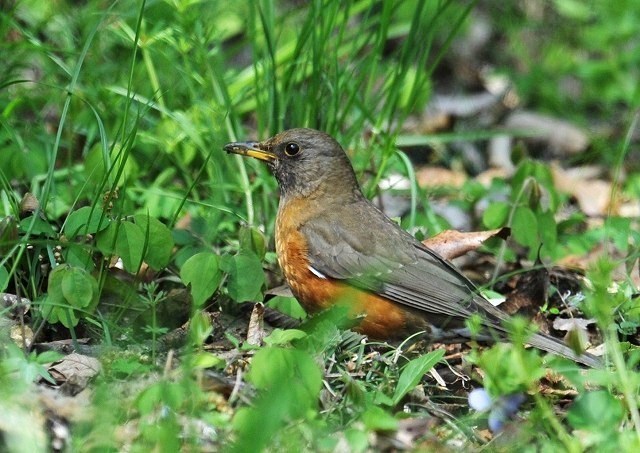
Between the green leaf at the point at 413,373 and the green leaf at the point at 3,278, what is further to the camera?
the green leaf at the point at 3,278

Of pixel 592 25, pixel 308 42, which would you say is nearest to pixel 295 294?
pixel 308 42

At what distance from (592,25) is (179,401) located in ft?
25.7

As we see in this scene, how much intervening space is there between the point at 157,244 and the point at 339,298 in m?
0.97

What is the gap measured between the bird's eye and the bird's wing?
44cm

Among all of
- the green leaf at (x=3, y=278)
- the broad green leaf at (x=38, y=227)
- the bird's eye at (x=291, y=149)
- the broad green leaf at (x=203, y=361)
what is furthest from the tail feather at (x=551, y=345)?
the green leaf at (x=3, y=278)

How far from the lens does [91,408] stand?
361cm

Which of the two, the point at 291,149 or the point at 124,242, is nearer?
the point at 124,242

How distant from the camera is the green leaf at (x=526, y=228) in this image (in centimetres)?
600

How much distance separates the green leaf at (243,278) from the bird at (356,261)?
1.20 feet

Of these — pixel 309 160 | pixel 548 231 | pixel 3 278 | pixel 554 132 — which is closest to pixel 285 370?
pixel 3 278

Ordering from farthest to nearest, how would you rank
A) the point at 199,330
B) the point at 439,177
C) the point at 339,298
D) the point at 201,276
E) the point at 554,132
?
the point at 554,132 → the point at 439,177 → the point at 339,298 → the point at 201,276 → the point at 199,330

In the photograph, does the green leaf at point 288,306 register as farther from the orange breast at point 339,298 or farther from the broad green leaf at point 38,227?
the broad green leaf at point 38,227

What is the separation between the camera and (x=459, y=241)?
5.86 meters

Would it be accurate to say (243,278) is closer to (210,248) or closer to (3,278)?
(210,248)
